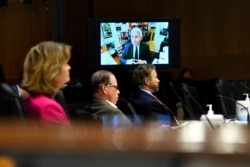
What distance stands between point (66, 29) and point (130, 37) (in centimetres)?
135

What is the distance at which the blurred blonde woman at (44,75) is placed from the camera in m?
2.76

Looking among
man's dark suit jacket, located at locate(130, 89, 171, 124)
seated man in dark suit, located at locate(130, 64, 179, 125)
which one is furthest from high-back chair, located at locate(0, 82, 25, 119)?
man's dark suit jacket, located at locate(130, 89, 171, 124)

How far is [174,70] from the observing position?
9125mm

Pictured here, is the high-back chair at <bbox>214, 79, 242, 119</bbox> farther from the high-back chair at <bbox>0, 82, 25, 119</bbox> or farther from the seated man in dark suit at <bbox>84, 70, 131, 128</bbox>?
the high-back chair at <bbox>0, 82, 25, 119</bbox>

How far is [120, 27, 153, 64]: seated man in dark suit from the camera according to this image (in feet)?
27.4

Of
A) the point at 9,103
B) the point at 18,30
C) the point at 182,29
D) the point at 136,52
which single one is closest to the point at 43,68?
the point at 9,103

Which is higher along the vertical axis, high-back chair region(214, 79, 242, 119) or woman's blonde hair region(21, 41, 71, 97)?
woman's blonde hair region(21, 41, 71, 97)

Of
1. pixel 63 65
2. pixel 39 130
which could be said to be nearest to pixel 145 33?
pixel 63 65

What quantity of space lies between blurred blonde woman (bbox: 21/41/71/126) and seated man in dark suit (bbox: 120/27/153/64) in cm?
550

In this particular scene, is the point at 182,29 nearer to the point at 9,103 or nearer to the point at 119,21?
the point at 119,21

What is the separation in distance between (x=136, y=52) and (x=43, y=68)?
5.64 m

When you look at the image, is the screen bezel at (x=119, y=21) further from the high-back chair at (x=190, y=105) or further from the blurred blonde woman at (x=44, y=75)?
the blurred blonde woman at (x=44, y=75)

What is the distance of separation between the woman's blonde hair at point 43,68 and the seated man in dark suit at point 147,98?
163 cm

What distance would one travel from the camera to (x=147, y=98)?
15.4 ft
